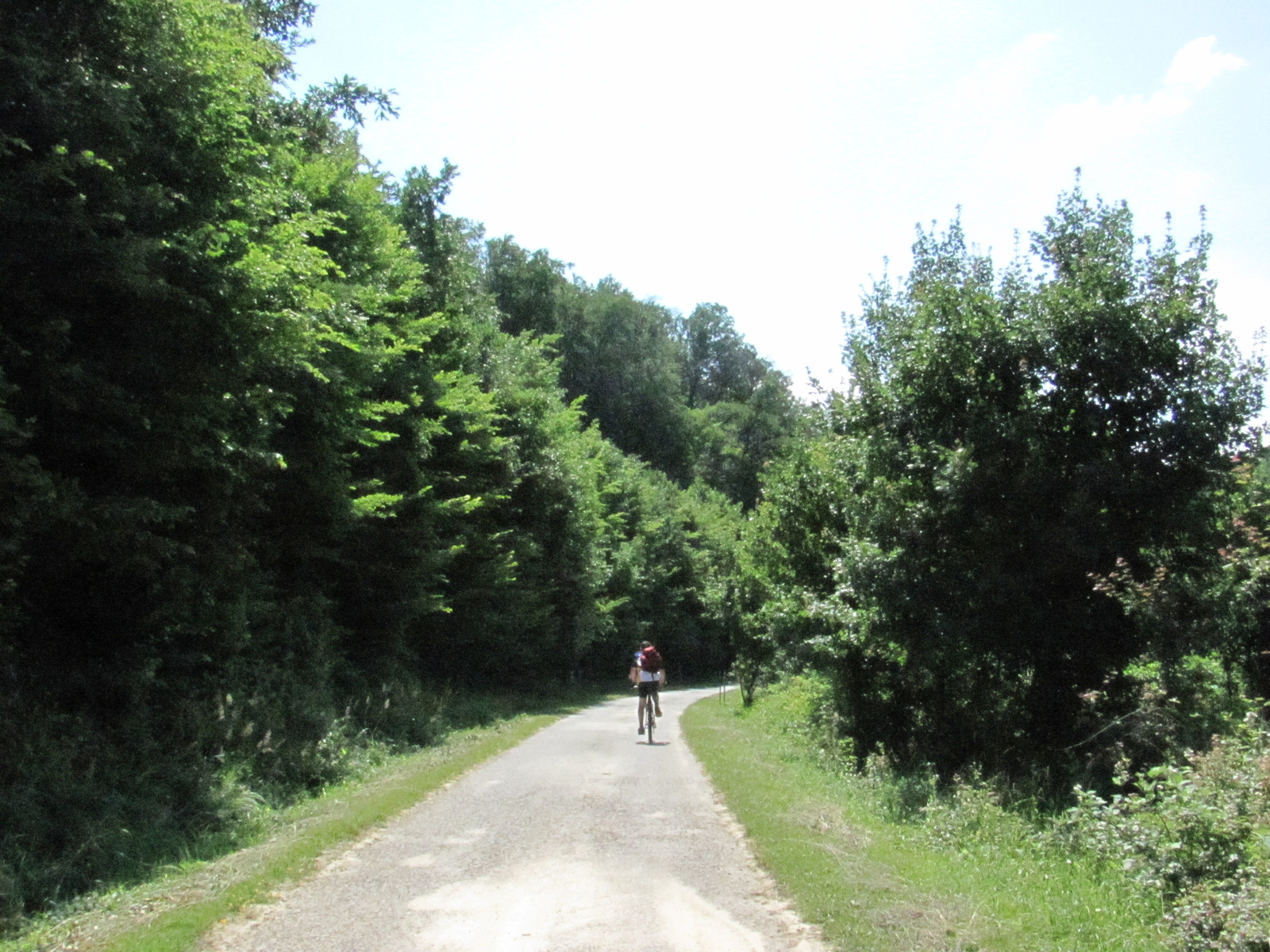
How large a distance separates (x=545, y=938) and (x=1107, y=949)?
12.0 feet

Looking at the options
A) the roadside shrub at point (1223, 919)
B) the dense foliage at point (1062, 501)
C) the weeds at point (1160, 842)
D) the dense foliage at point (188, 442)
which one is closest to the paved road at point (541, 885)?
the dense foliage at point (188, 442)

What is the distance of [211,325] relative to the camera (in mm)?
10375

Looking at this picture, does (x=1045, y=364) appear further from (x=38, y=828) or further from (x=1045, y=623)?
(x=38, y=828)

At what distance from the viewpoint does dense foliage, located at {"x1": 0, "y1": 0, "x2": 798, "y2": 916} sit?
902 centimetres

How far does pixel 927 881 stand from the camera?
26.2ft

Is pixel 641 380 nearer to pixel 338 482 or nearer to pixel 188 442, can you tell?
pixel 338 482

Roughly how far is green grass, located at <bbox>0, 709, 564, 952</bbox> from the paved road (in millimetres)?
255

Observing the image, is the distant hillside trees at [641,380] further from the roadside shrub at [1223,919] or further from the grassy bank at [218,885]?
the roadside shrub at [1223,919]

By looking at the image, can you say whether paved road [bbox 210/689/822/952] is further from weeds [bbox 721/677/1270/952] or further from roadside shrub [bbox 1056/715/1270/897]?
roadside shrub [bbox 1056/715/1270/897]

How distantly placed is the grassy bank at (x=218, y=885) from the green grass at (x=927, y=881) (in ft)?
13.6

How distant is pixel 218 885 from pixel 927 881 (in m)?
5.75

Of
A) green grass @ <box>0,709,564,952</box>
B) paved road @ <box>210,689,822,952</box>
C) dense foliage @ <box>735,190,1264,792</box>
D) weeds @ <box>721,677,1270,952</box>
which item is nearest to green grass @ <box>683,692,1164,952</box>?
weeds @ <box>721,677,1270,952</box>

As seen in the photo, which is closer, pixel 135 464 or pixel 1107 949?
pixel 1107 949

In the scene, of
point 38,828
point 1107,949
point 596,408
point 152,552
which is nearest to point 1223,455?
point 1107,949
